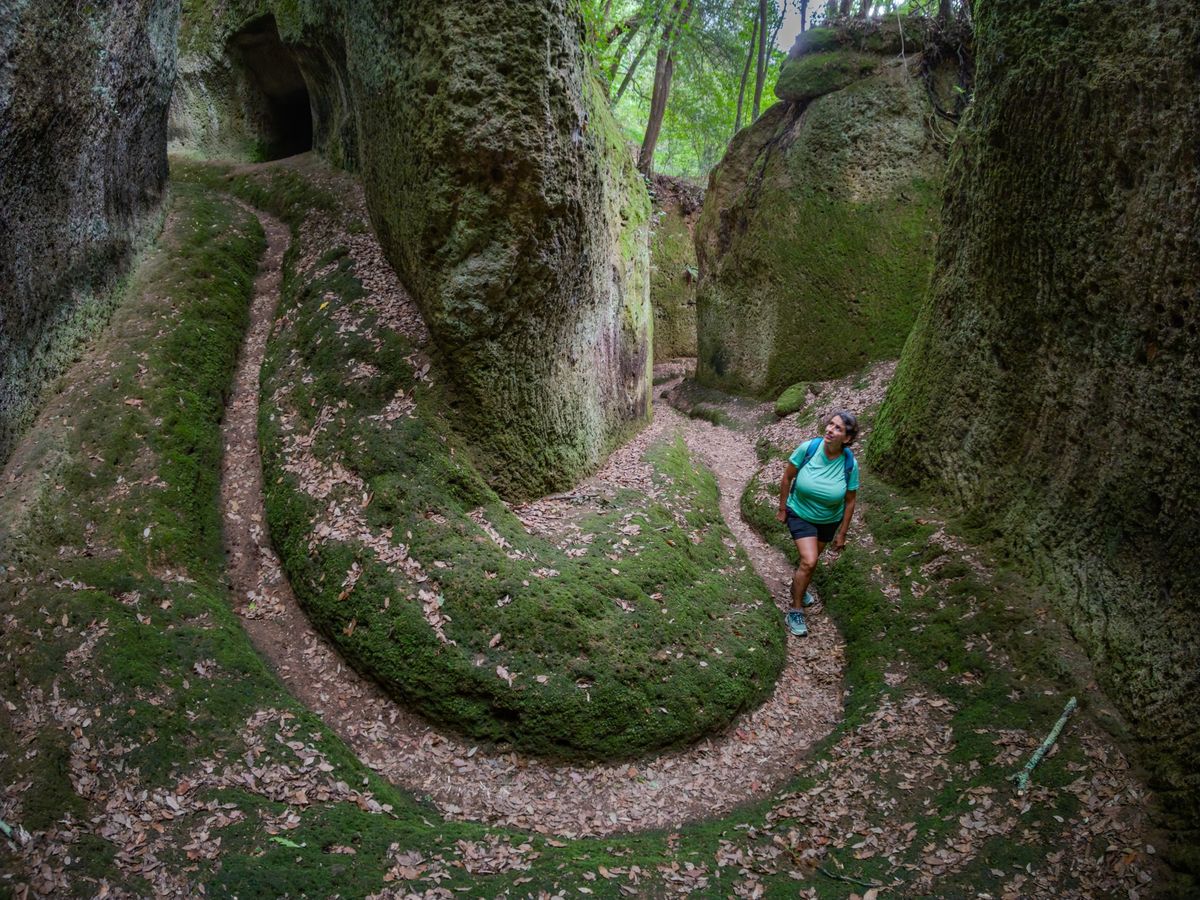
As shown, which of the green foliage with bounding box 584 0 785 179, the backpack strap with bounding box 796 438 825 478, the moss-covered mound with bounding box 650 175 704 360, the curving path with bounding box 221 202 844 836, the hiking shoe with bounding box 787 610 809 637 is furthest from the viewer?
the moss-covered mound with bounding box 650 175 704 360

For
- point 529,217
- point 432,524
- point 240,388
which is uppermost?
point 529,217

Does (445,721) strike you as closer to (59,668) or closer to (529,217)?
(59,668)

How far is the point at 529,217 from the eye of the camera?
7.32 metres

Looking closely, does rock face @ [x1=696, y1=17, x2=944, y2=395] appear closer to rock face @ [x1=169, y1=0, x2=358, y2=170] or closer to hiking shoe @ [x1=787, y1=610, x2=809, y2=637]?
hiking shoe @ [x1=787, y1=610, x2=809, y2=637]

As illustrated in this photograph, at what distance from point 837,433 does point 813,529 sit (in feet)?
3.66

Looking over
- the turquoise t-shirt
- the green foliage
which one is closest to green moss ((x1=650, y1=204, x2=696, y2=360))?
the green foliage

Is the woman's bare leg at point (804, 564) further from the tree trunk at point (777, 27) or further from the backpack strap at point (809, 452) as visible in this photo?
the tree trunk at point (777, 27)

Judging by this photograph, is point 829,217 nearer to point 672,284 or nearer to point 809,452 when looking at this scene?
point 672,284

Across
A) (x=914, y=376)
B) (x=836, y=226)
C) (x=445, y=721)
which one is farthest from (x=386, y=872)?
(x=836, y=226)

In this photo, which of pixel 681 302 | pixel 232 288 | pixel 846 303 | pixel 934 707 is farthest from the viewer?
pixel 681 302

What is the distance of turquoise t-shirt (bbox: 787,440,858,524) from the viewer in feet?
23.5

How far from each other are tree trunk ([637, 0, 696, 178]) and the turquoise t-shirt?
14.1 metres

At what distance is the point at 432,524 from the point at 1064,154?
683 centimetres

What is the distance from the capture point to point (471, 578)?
6504 millimetres
